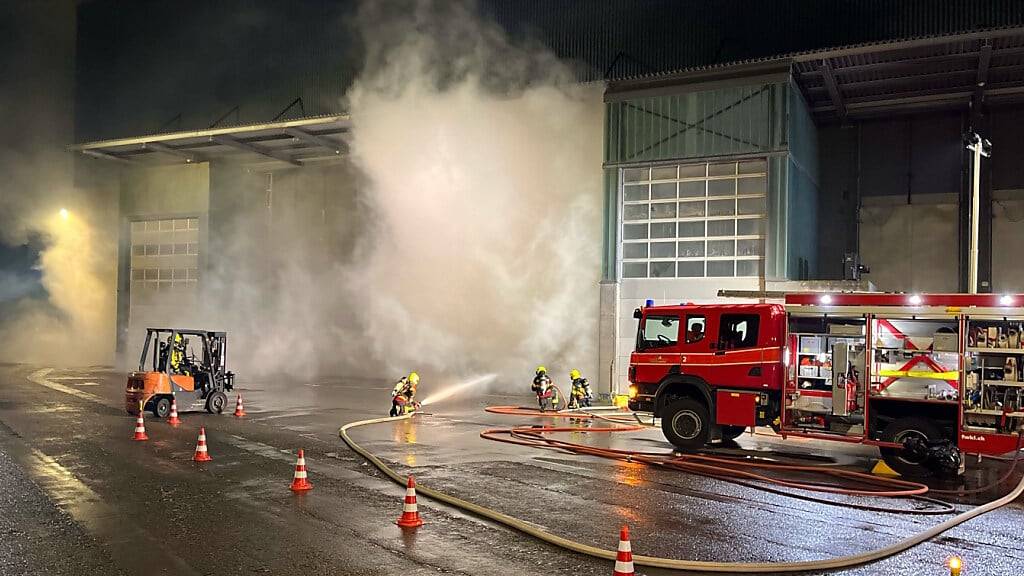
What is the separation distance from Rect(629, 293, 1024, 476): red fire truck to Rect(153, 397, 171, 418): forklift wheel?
32.2 ft

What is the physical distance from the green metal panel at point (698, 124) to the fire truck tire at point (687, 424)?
10007 mm

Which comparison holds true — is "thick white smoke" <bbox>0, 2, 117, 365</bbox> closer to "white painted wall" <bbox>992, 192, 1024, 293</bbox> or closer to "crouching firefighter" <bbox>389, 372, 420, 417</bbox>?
"crouching firefighter" <bbox>389, 372, 420, 417</bbox>

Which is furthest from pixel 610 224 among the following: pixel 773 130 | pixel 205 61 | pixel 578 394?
pixel 205 61

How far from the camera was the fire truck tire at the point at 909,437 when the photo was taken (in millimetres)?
11188

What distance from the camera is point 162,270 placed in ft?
113

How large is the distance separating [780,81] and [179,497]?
17344mm

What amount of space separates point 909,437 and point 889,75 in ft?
44.2

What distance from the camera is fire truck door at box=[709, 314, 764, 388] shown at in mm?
12461

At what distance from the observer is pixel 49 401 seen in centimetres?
1936

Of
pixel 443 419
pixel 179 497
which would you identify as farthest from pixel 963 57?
pixel 179 497

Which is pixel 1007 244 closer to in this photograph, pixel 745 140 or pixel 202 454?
pixel 745 140

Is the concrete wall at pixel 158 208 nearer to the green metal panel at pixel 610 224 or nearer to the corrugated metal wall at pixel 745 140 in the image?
the green metal panel at pixel 610 224

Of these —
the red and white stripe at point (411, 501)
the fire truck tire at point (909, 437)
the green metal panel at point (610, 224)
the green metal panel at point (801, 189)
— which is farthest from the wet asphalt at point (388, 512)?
the green metal panel at point (610, 224)

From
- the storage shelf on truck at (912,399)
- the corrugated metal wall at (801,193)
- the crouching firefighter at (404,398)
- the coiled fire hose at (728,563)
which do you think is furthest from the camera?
the corrugated metal wall at (801,193)
